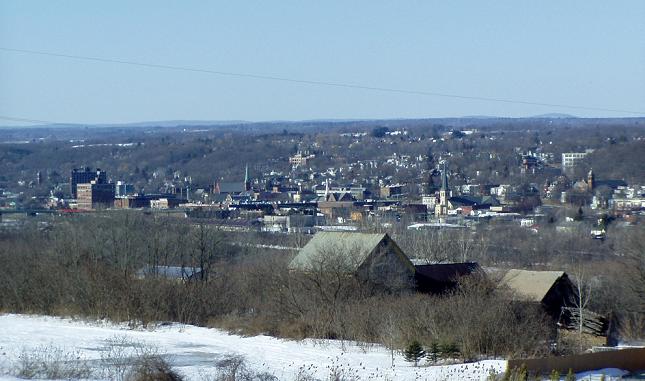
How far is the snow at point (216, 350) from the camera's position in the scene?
2014cm

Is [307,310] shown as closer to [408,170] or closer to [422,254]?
[422,254]

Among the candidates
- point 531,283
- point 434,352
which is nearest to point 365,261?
point 531,283

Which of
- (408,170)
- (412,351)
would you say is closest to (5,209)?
→ (412,351)

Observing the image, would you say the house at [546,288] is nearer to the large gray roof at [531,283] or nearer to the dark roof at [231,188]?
the large gray roof at [531,283]

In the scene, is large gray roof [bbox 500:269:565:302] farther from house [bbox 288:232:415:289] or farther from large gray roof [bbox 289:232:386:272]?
large gray roof [bbox 289:232:386:272]

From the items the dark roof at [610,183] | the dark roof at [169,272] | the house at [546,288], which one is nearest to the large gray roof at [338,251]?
the house at [546,288]

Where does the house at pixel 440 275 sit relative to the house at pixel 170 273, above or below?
above

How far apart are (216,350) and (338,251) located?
9006 millimetres

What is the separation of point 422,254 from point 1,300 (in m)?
17.5

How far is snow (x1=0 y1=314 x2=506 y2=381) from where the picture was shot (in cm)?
2014

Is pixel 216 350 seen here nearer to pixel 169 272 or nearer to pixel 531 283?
pixel 531 283

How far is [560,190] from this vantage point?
10294cm

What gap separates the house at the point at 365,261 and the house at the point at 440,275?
350 millimetres

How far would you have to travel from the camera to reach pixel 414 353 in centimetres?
2183
